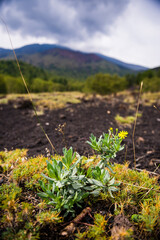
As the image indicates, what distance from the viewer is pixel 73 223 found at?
132cm

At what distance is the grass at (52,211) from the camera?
1.20 m

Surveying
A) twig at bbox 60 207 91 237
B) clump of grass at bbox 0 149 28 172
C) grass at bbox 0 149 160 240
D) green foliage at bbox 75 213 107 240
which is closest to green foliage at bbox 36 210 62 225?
grass at bbox 0 149 160 240

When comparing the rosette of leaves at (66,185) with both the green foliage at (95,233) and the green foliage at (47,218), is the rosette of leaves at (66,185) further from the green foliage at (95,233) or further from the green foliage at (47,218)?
the green foliage at (95,233)

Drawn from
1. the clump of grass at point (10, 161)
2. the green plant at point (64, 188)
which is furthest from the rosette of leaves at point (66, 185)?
the clump of grass at point (10, 161)

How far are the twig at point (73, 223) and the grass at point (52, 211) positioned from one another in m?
0.07

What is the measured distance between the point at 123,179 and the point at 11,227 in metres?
1.48

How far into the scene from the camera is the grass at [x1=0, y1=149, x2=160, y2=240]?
120 cm

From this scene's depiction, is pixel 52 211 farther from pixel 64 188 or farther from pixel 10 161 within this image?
pixel 10 161

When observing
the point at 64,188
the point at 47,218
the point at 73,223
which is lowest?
the point at 73,223

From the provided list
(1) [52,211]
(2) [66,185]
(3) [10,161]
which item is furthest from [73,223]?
(3) [10,161]

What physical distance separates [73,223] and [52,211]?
0.83 ft

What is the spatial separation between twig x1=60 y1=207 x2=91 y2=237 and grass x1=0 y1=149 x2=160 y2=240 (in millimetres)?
66

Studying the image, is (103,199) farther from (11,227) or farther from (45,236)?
(11,227)

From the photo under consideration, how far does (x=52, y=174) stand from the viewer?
1309 millimetres
